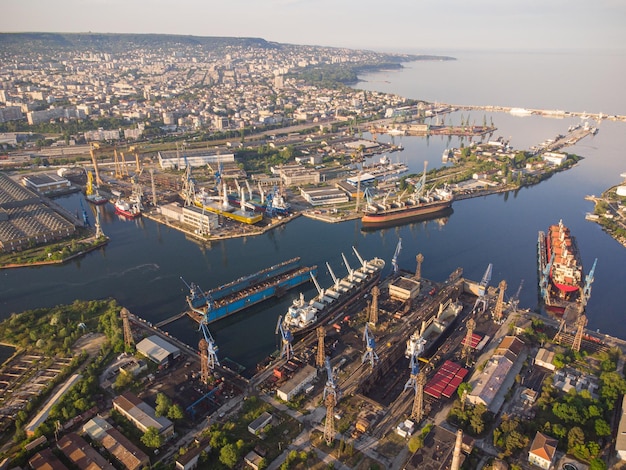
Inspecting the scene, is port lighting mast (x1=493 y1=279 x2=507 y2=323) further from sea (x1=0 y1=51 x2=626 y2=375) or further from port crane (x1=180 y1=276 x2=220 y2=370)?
port crane (x1=180 y1=276 x2=220 y2=370)

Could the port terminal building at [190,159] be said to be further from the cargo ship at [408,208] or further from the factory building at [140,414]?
the factory building at [140,414]

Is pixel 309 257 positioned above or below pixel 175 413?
below

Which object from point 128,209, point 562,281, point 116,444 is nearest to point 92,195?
point 128,209

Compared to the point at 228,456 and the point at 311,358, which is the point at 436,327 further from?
the point at 228,456

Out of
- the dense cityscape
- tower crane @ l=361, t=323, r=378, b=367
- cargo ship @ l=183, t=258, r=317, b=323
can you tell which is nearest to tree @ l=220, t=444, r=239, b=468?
the dense cityscape

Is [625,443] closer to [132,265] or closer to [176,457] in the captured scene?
[176,457]

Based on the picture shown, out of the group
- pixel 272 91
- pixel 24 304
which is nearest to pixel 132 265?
pixel 24 304

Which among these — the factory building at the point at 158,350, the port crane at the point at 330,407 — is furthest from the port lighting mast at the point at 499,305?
the factory building at the point at 158,350
